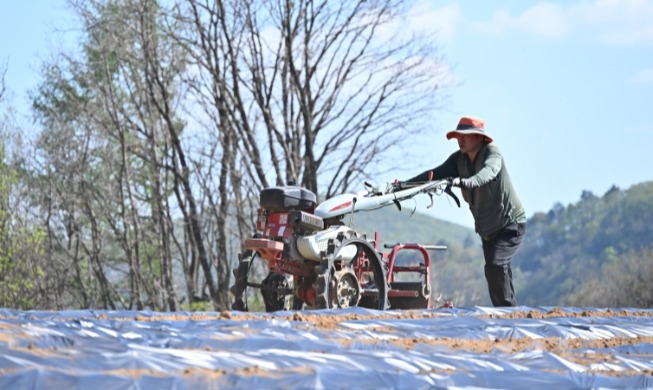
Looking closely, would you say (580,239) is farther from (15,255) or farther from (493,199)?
(493,199)

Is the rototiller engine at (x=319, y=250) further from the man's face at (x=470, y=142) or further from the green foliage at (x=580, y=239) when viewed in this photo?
the green foliage at (x=580, y=239)

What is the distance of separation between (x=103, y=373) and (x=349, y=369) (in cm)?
96

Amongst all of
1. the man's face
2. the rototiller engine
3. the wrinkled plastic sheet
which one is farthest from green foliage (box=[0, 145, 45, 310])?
the wrinkled plastic sheet

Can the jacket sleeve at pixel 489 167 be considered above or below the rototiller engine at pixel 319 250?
above

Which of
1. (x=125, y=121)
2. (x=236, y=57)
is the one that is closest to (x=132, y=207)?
(x=125, y=121)

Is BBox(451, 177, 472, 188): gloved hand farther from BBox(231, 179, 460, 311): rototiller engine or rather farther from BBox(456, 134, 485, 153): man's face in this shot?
BBox(456, 134, 485, 153): man's face

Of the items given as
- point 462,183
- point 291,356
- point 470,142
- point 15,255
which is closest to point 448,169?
point 470,142

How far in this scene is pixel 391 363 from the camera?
5.06 meters

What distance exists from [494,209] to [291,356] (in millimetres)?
4799

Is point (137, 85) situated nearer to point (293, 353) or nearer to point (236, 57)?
point (236, 57)

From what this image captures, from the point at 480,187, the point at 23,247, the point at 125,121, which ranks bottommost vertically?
the point at 480,187

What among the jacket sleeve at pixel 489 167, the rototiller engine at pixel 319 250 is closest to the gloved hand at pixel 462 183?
the jacket sleeve at pixel 489 167

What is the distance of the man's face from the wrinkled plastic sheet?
233 cm

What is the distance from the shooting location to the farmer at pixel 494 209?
9594mm
